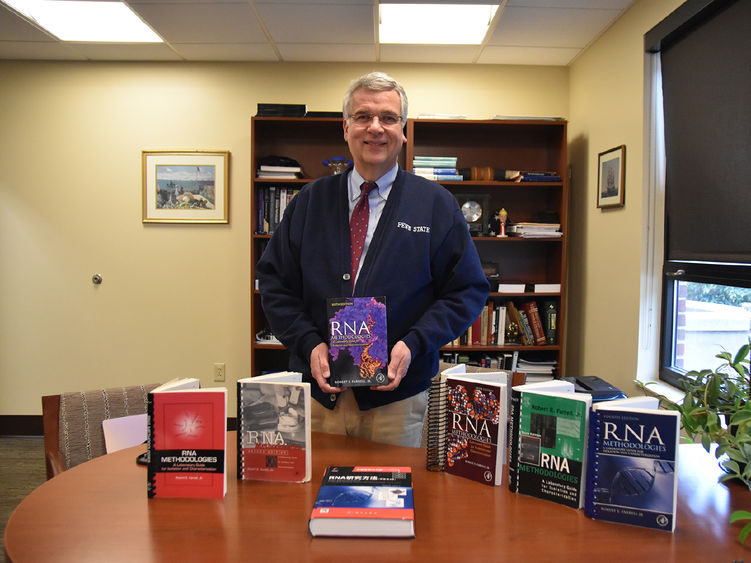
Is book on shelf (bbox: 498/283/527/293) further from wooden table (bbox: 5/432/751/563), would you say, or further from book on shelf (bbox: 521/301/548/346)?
wooden table (bbox: 5/432/751/563)

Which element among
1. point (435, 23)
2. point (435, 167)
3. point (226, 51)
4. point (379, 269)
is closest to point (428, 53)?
point (435, 23)

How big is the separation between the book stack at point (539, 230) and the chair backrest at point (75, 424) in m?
2.67

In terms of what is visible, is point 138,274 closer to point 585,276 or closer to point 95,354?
point 95,354

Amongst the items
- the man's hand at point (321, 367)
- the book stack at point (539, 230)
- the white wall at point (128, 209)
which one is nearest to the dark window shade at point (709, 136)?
the book stack at point (539, 230)

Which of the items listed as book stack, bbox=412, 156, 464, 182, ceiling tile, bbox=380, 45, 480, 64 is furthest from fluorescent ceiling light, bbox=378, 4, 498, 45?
book stack, bbox=412, 156, 464, 182

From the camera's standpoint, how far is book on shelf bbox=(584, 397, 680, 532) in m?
0.99

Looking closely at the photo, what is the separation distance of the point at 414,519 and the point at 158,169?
141 inches

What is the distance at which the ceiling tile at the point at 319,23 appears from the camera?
2979 millimetres

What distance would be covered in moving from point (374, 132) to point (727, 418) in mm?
1186

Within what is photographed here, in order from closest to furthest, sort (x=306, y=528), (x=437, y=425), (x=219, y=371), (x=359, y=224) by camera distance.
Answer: (x=306, y=528) → (x=437, y=425) → (x=359, y=224) → (x=219, y=371)

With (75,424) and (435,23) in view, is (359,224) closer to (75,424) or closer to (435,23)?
(75,424)

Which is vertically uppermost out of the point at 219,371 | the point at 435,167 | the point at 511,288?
the point at 435,167

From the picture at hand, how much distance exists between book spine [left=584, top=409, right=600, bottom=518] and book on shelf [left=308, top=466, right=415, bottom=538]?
1.15 feet

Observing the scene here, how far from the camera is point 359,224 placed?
1712mm
